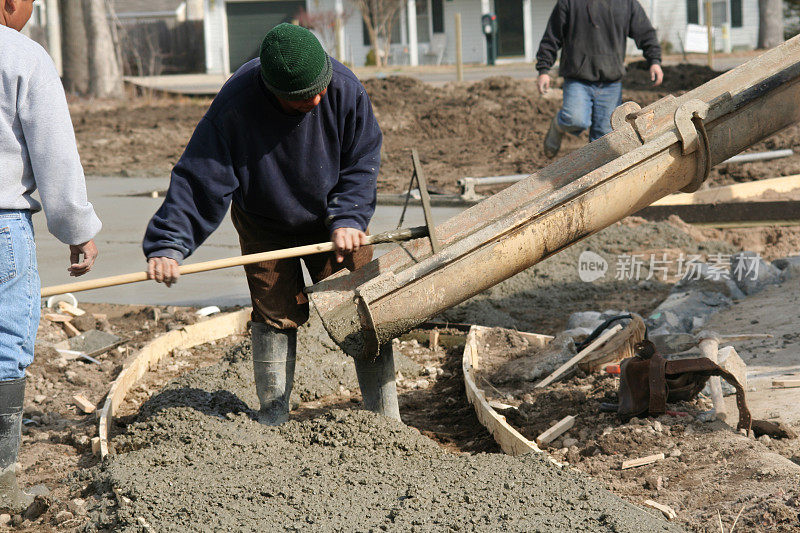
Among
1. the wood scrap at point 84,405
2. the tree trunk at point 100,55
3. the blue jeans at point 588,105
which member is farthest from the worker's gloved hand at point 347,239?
the tree trunk at point 100,55

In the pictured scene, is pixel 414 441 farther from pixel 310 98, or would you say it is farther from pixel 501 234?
pixel 310 98

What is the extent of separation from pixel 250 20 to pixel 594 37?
28568 millimetres

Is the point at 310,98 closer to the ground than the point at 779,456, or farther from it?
farther from it

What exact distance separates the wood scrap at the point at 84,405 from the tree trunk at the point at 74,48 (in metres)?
18.9

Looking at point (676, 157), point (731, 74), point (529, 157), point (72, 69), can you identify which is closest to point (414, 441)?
point (676, 157)

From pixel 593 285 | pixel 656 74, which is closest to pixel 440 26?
pixel 656 74

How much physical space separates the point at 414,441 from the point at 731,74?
8.34 ft

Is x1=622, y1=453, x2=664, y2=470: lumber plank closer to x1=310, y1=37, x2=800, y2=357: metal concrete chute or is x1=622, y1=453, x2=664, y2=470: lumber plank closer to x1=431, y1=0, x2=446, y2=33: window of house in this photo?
x1=310, y1=37, x2=800, y2=357: metal concrete chute

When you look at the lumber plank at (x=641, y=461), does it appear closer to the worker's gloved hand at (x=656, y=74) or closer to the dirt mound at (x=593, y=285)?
the dirt mound at (x=593, y=285)

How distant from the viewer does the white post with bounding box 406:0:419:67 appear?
1224 inches

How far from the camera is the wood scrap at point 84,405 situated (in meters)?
4.57

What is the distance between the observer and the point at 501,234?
3605mm

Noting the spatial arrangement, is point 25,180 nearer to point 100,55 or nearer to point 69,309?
point 69,309

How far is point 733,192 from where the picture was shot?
339 inches
